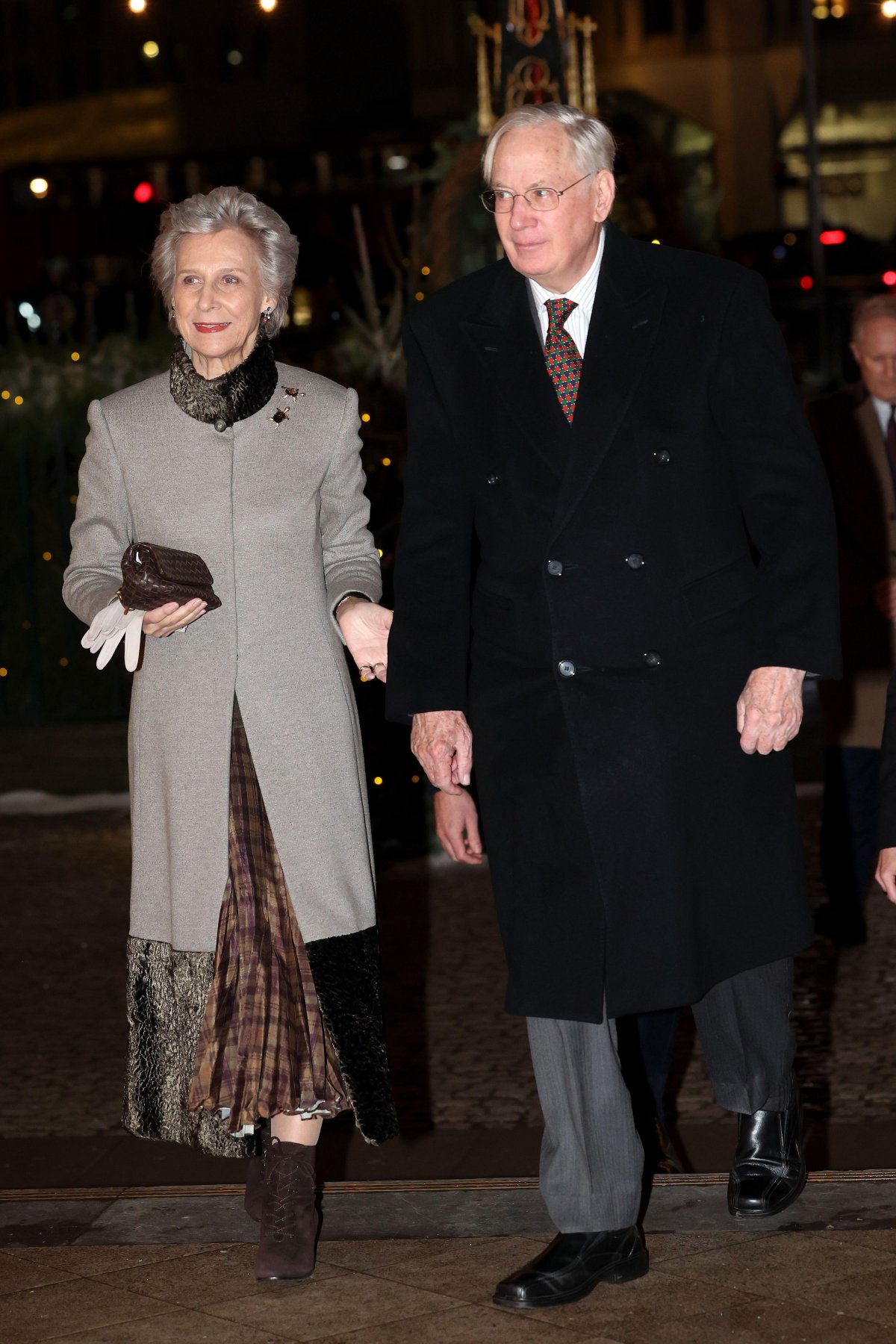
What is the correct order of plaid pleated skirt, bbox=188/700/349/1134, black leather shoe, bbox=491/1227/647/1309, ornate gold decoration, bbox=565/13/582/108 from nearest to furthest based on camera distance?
black leather shoe, bbox=491/1227/647/1309 → plaid pleated skirt, bbox=188/700/349/1134 → ornate gold decoration, bbox=565/13/582/108

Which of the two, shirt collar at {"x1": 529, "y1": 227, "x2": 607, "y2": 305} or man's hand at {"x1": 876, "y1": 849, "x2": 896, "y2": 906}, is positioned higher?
shirt collar at {"x1": 529, "y1": 227, "x2": 607, "y2": 305}

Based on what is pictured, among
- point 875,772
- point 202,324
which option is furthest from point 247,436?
point 875,772

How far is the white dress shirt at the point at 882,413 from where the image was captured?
645 cm

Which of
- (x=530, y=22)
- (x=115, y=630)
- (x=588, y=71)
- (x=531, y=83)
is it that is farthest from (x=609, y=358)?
(x=588, y=71)

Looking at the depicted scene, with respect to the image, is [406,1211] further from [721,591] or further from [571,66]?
[571,66]

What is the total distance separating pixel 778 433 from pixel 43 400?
27.0 ft

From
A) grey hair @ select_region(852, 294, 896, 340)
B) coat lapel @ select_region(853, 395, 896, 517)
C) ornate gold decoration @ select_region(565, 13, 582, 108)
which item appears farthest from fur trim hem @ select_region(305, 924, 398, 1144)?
ornate gold decoration @ select_region(565, 13, 582, 108)

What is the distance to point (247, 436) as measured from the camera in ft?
13.0

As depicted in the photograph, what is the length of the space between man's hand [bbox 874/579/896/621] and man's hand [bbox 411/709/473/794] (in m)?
2.88

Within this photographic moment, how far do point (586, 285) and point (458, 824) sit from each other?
3.41ft

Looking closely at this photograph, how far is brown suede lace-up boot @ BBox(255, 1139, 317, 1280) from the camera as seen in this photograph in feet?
12.4

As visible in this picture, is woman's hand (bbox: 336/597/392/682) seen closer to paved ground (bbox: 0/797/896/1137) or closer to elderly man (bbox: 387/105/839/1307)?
elderly man (bbox: 387/105/839/1307)

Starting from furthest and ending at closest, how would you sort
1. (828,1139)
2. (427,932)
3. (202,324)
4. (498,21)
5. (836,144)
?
(836,144) → (498,21) → (427,932) → (828,1139) → (202,324)

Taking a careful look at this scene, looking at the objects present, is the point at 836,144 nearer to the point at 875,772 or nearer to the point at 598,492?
the point at 875,772
